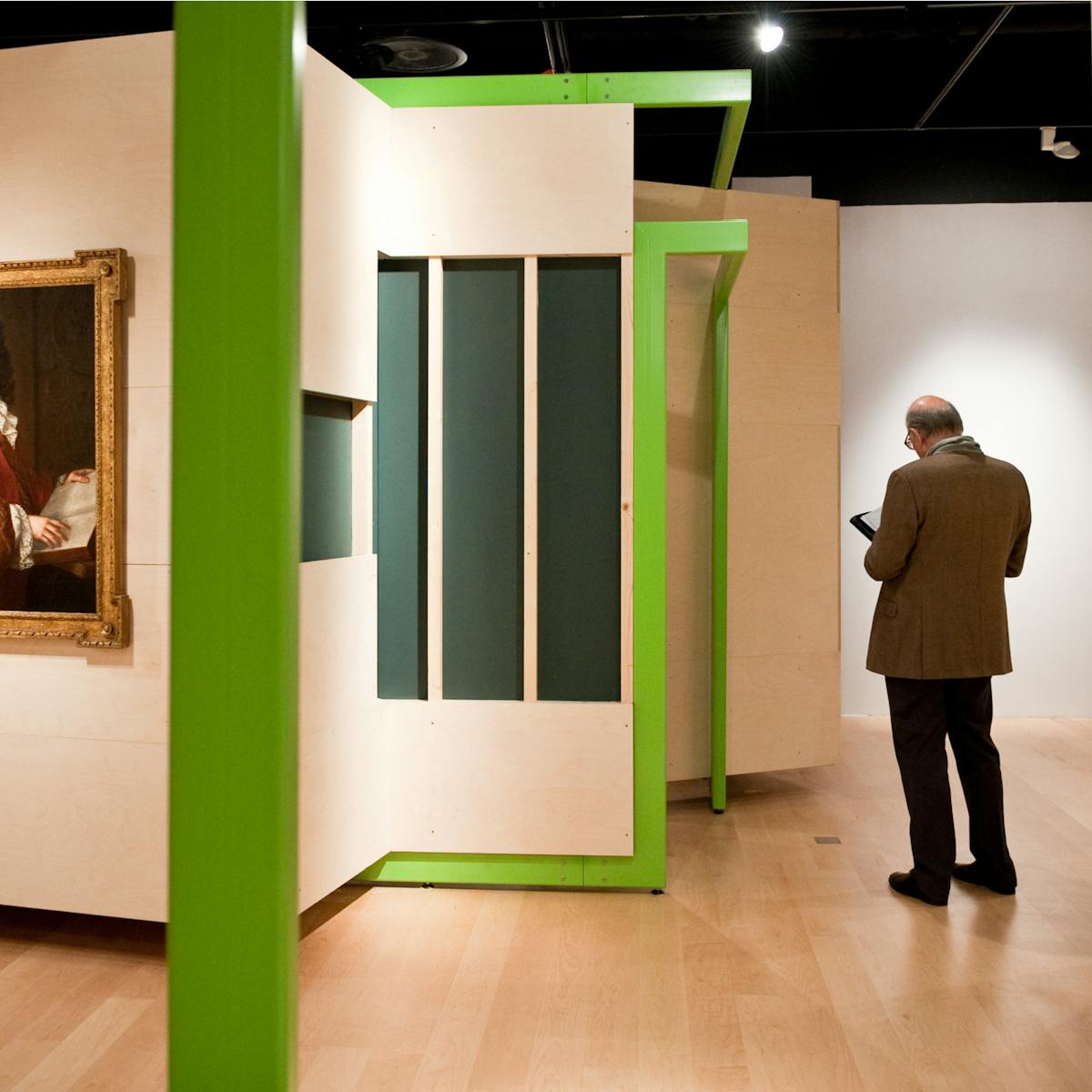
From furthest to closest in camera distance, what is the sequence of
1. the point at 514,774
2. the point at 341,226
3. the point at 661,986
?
the point at 514,774
the point at 341,226
the point at 661,986

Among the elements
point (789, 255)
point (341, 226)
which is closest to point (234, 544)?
point (341, 226)

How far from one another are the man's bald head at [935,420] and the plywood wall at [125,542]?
2.56 meters

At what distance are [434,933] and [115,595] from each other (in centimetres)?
146

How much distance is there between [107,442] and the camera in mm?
3461

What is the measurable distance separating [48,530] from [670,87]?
2569mm

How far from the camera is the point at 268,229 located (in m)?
1.16

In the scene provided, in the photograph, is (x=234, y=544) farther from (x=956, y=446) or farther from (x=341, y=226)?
(x=956, y=446)

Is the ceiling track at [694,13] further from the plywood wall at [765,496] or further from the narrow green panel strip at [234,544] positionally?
the narrow green panel strip at [234,544]

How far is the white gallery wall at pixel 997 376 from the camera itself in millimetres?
7535

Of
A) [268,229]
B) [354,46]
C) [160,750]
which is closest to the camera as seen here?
[268,229]

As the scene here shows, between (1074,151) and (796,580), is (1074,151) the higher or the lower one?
the higher one

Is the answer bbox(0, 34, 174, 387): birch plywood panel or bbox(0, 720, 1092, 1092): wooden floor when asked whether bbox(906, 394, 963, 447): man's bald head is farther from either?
bbox(0, 34, 174, 387): birch plywood panel

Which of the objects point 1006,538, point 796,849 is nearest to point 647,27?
point 1006,538

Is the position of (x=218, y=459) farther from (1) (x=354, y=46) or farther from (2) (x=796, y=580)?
(1) (x=354, y=46)
